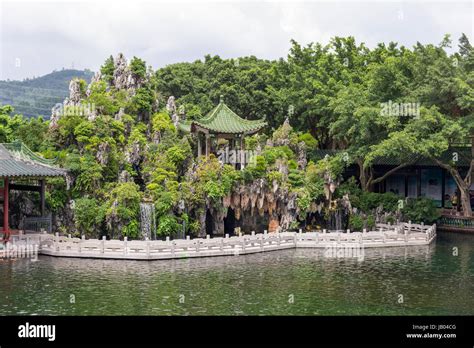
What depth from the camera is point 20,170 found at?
37656mm

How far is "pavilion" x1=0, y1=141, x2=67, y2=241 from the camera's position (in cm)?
3747

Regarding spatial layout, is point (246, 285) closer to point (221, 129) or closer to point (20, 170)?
point (20, 170)

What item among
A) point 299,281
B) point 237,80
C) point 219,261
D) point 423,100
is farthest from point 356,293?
point 237,80

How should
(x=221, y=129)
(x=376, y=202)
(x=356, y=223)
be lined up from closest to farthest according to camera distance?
(x=221, y=129) → (x=356, y=223) → (x=376, y=202)

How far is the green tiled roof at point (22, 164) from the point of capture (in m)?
37.4

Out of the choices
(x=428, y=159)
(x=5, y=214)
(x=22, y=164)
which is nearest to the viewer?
(x=5, y=214)

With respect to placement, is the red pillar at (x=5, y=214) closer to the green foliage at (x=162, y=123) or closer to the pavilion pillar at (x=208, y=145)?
the green foliage at (x=162, y=123)

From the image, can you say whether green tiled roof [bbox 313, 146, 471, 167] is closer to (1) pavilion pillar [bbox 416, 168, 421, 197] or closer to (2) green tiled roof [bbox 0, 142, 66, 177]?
(1) pavilion pillar [bbox 416, 168, 421, 197]

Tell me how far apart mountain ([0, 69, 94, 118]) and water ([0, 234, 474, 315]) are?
101045mm

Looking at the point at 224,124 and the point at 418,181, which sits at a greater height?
the point at 224,124

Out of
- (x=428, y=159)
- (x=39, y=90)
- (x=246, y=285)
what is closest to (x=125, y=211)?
(x=246, y=285)

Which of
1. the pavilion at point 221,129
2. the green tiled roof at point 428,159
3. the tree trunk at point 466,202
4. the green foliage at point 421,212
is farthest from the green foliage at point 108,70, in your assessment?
the tree trunk at point 466,202

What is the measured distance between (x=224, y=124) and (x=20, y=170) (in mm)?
14725
